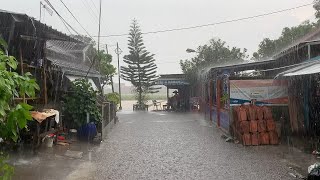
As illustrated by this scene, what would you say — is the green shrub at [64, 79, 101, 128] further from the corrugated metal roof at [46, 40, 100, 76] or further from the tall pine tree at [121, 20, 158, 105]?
the tall pine tree at [121, 20, 158, 105]

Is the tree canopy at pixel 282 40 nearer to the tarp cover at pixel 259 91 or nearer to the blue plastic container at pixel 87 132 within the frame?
the tarp cover at pixel 259 91

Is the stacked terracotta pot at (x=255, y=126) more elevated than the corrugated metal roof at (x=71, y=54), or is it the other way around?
the corrugated metal roof at (x=71, y=54)

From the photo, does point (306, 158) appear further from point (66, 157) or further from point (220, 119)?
point (220, 119)

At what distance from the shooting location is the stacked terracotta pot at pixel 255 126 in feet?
38.6

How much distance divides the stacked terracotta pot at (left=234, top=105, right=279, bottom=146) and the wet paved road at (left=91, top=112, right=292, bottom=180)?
0.40 meters

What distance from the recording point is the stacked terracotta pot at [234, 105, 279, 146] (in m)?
11.8

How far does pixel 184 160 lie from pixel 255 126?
3330 mm

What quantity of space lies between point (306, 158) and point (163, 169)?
143 inches

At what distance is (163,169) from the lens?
8625mm

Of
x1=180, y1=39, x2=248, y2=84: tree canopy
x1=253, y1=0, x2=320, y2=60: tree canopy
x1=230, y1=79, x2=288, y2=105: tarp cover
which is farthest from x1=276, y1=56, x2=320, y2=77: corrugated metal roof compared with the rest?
x1=180, y1=39, x2=248, y2=84: tree canopy

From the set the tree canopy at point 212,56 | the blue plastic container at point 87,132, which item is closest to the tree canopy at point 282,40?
the tree canopy at point 212,56

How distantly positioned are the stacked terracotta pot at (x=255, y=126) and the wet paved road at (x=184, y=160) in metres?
0.40

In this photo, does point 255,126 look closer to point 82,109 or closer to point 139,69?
point 82,109

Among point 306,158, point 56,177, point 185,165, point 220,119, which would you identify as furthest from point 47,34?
point 220,119
